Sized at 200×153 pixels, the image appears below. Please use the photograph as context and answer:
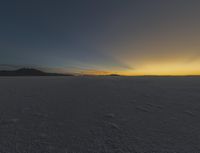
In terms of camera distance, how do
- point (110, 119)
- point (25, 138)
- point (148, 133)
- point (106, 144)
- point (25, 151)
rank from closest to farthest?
point (25, 151), point (106, 144), point (25, 138), point (148, 133), point (110, 119)

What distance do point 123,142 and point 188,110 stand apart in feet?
7.07

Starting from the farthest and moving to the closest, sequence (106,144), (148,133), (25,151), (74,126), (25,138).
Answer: (74,126) < (148,133) < (25,138) < (106,144) < (25,151)

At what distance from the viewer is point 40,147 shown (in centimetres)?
148

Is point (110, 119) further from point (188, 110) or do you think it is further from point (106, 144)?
point (188, 110)

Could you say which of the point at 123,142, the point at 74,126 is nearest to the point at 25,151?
the point at 74,126

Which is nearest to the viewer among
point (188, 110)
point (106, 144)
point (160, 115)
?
point (106, 144)

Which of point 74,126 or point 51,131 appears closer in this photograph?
point 51,131

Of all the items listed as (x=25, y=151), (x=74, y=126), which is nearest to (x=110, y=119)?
(x=74, y=126)

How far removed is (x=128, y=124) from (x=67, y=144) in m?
1.09

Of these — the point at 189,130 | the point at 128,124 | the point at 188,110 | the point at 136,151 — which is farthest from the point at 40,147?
the point at 188,110

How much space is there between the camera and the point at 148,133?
184 cm

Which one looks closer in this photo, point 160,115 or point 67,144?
point 67,144

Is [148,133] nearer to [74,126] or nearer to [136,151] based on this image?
[136,151]

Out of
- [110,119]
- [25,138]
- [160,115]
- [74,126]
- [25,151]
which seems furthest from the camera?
[160,115]
